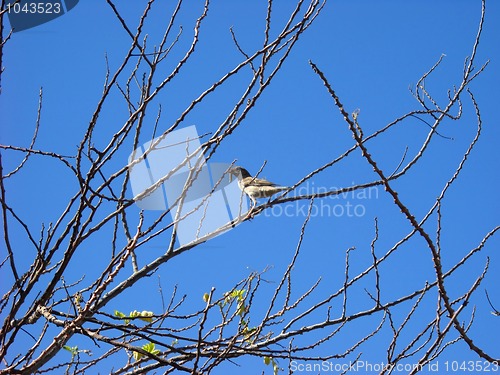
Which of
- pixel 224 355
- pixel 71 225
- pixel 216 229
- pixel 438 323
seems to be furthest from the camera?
pixel 216 229

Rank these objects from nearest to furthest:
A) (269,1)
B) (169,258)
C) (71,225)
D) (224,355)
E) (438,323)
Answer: (71,225), (438,323), (224,355), (269,1), (169,258)

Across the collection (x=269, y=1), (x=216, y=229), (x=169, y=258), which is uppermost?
(x=269, y=1)

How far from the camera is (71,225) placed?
75.7 inches

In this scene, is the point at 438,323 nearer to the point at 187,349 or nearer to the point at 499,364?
the point at 499,364

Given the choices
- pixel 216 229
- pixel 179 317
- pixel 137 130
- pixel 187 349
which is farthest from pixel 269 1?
pixel 187 349

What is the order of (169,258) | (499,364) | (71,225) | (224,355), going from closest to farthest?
(71,225) → (499,364) → (224,355) → (169,258)

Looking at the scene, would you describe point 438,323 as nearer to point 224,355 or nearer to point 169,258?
point 224,355

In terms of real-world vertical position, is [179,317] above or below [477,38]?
below

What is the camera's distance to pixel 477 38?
265 cm

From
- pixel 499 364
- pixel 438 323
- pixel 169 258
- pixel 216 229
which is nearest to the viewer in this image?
pixel 499 364

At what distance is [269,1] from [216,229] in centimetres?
113

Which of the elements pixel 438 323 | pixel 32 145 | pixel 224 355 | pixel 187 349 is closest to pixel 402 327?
pixel 438 323

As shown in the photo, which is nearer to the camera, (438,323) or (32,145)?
(438,323)

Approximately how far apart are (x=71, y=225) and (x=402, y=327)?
4.69ft
